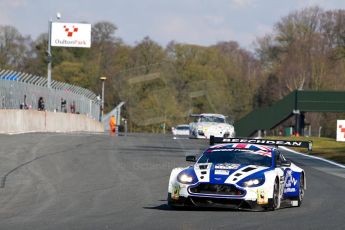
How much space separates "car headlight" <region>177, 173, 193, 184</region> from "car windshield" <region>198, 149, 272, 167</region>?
0.83 meters

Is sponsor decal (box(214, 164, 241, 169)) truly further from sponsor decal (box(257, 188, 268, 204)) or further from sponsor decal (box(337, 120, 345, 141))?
sponsor decal (box(337, 120, 345, 141))

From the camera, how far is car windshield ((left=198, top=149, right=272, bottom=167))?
1470 cm

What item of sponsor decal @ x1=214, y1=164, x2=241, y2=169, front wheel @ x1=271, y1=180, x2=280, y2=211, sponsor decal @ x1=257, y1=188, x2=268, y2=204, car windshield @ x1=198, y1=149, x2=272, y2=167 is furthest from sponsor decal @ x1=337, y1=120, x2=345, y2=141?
sponsor decal @ x1=257, y1=188, x2=268, y2=204

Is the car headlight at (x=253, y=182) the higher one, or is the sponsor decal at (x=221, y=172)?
the sponsor decal at (x=221, y=172)

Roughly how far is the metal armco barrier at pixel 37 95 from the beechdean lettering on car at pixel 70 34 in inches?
269

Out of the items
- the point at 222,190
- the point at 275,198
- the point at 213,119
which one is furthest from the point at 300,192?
the point at 213,119

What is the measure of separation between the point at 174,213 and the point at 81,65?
8079 cm

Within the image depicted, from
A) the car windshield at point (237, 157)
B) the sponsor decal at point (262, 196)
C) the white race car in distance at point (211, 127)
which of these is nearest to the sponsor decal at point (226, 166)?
the car windshield at point (237, 157)

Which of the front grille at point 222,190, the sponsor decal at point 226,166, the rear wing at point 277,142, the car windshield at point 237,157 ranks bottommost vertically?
the front grille at point 222,190

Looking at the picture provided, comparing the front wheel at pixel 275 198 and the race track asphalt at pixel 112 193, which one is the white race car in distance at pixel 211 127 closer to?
the race track asphalt at pixel 112 193

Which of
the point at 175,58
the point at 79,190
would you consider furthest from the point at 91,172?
the point at 175,58

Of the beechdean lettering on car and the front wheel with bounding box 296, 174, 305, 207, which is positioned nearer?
the front wheel with bounding box 296, 174, 305, 207

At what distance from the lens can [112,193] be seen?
16.7 m

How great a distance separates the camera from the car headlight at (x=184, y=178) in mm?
13844
